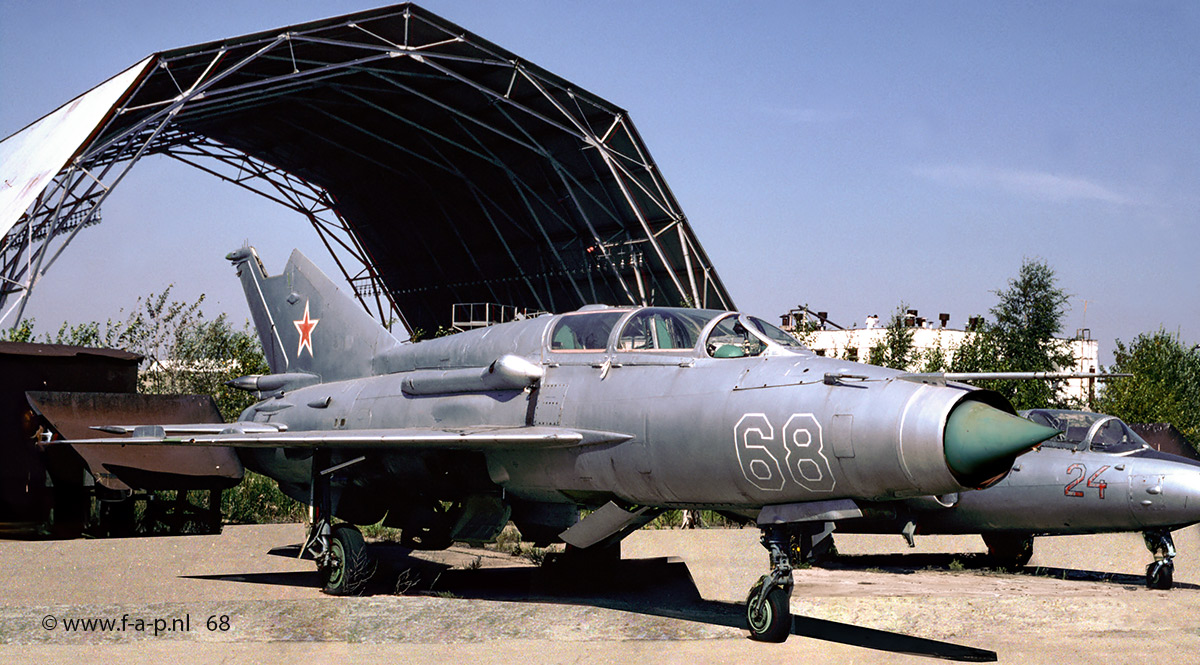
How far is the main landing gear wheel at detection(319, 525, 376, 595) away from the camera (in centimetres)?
1132

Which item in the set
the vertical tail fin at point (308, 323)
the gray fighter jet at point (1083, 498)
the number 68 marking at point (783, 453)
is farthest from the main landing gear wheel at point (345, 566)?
the gray fighter jet at point (1083, 498)

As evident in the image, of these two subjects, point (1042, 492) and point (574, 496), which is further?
point (1042, 492)

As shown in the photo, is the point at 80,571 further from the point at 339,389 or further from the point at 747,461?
the point at 747,461

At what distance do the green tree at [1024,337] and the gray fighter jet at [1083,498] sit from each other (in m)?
17.7

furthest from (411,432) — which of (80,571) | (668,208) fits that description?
(668,208)

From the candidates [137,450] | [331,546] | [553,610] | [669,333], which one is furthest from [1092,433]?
[137,450]

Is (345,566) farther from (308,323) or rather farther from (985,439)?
(985,439)

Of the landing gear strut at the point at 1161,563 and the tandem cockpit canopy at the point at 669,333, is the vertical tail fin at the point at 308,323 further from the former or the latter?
the landing gear strut at the point at 1161,563

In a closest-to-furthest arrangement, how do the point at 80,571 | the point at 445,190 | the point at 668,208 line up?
the point at 80,571
the point at 668,208
the point at 445,190

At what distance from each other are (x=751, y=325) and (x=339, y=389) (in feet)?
21.8

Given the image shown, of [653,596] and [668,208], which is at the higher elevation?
[668,208]

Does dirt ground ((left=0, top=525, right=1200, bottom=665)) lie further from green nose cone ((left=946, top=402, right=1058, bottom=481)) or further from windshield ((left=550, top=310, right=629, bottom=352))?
windshield ((left=550, top=310, right=629, bottom=352))

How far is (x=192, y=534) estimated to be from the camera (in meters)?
18.3

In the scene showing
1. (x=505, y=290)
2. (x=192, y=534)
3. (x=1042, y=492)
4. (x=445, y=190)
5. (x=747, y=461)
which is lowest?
(x=192, y=534)
